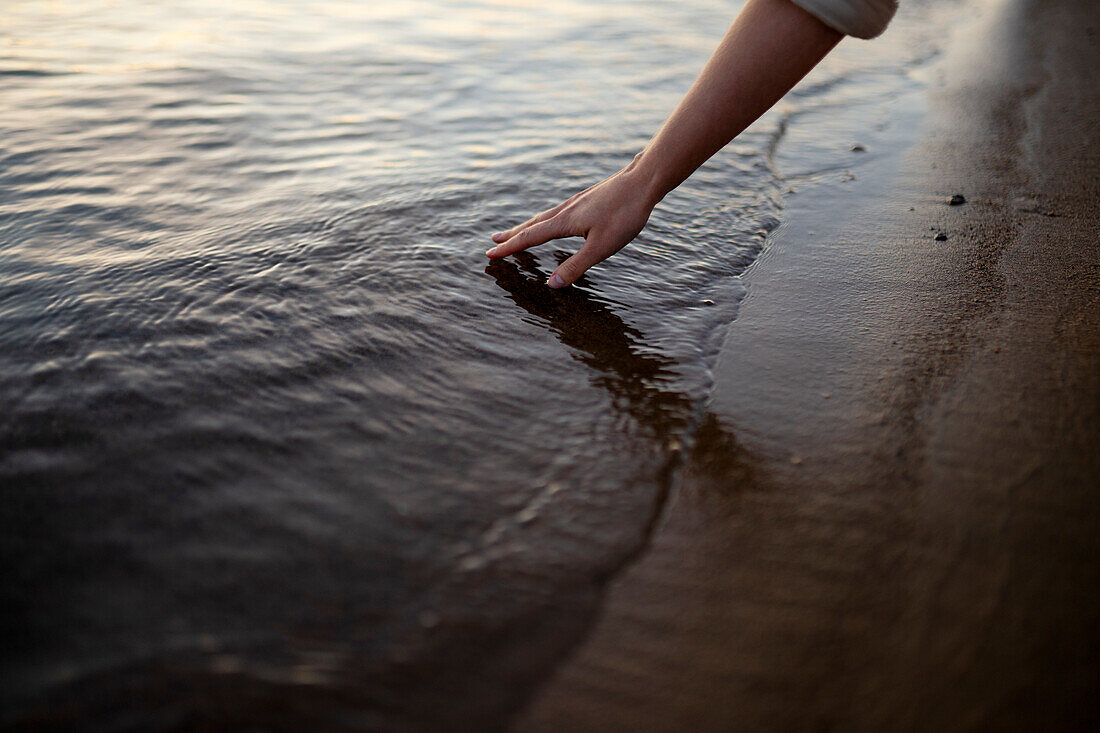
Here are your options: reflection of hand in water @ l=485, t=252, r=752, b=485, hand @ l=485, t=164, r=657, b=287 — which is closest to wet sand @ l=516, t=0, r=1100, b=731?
reflection of hand in water @ l=485, t=252, r=752, b=485

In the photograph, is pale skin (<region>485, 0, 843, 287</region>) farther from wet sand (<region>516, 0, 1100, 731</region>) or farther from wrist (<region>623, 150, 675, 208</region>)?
wet sand (<region>516, 0, 1100, 731</region>)

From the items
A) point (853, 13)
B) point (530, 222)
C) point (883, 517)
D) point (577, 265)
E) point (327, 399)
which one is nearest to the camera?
point (853, 13)

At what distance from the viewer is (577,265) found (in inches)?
79.4

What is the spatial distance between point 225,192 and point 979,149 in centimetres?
366

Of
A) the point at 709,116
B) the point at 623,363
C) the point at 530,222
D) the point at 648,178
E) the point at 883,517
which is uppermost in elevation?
the point at 709,116

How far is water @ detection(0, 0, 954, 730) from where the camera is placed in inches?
43.1

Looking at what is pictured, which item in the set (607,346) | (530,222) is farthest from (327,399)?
(530,222)

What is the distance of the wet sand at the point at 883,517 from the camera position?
1007 millimetres

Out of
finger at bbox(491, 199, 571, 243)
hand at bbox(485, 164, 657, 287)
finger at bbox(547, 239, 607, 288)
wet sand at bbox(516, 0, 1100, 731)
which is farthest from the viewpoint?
finger at bbox(491, 199, 571, 243)

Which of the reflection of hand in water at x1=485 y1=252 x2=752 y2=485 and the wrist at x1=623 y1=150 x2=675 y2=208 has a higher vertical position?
the wrist at x1=623 y1=150 x2=675 y2=208

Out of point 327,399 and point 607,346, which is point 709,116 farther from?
point 327,399

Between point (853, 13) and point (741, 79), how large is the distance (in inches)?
9.7

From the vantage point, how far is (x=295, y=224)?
2.60 meters

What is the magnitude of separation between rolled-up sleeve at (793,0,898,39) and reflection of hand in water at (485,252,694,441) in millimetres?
870
